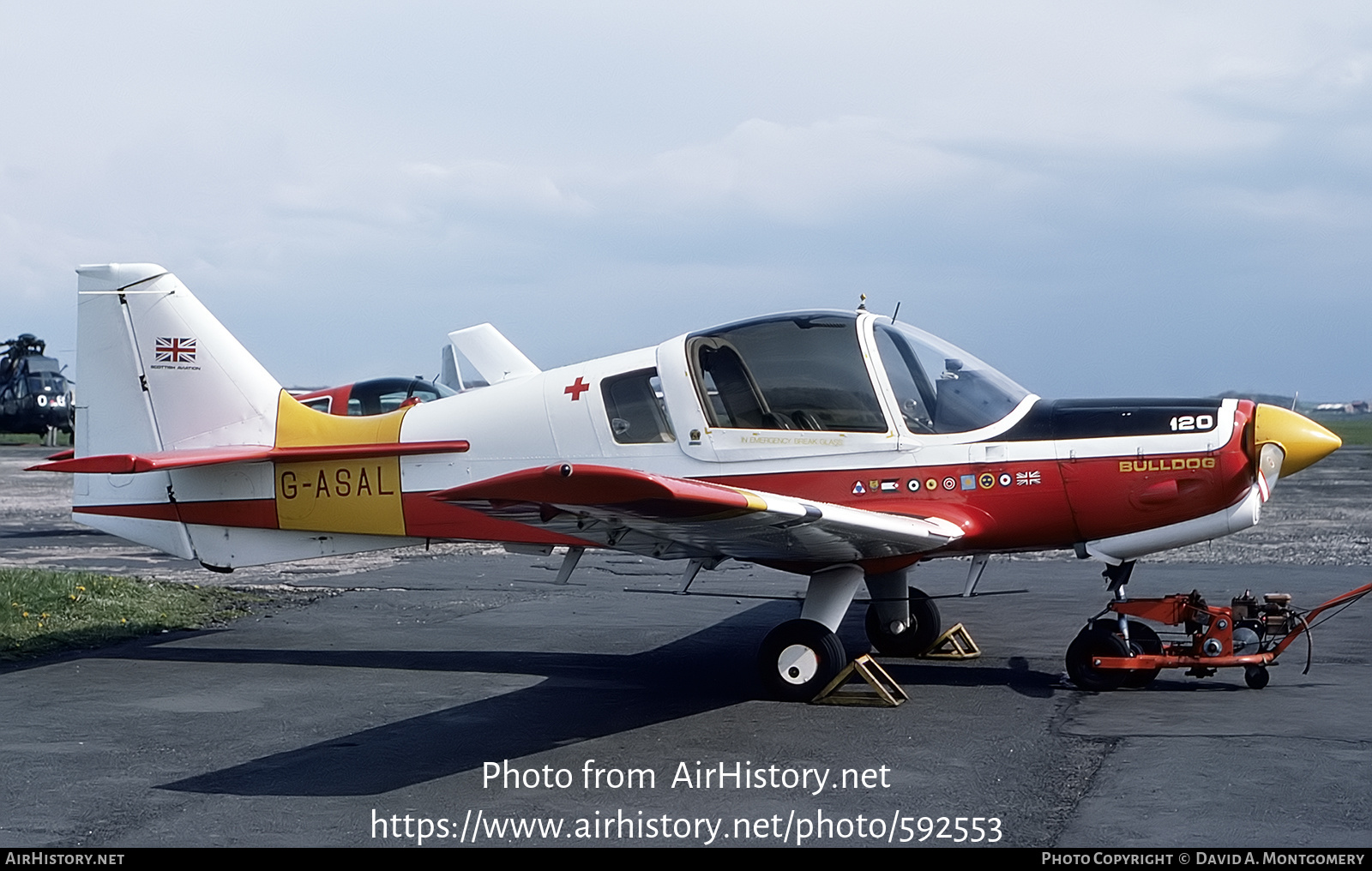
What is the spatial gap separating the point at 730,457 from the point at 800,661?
140cm

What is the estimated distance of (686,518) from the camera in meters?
6.54

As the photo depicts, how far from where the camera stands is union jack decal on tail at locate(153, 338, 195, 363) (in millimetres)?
9711

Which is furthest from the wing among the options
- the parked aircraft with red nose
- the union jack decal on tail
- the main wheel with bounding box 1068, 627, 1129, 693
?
the union jack decal on tail

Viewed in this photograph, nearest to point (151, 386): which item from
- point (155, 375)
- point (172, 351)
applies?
point (155, 375)

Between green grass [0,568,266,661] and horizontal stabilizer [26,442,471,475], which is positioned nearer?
horizontal stabilizer [26,442,471,475]

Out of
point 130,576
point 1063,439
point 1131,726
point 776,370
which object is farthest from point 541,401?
point 130,576

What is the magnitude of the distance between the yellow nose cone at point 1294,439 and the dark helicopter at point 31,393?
4107cm

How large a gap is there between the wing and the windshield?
671mm

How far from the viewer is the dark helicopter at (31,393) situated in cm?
4144

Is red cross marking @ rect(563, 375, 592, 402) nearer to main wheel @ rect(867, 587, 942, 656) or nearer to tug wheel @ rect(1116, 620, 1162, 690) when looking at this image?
main wheel @ rect(867, 587, 942, 656)

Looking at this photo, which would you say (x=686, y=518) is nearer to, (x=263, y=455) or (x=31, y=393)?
(x=263, y=455)
